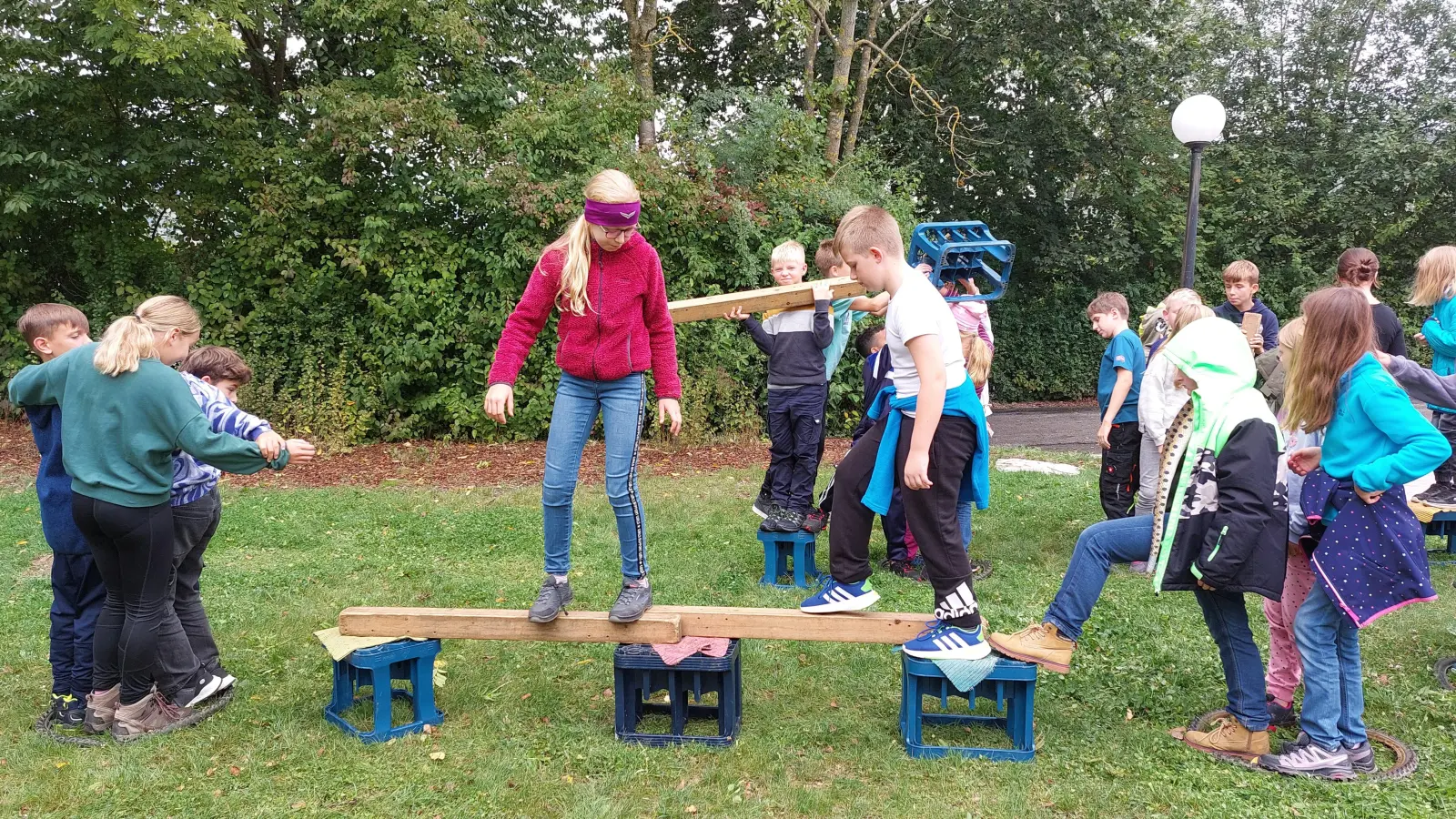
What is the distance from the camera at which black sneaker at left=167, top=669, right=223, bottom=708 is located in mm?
4402

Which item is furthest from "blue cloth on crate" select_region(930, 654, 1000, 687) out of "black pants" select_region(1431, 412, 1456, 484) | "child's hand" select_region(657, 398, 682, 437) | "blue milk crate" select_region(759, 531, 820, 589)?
"black pants" select_region(1431, 412, 1456, 484)

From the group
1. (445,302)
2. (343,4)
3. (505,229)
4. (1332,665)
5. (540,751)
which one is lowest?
(540,751)

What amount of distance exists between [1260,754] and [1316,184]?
69.6 ft

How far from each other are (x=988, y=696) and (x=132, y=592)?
3709 millimetres

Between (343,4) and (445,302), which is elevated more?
(343,4)

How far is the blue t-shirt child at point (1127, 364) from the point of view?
22.1 feet

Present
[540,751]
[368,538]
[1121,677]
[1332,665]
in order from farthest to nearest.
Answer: [368,538]
[1121,677]
[540,751]
[1332,665]

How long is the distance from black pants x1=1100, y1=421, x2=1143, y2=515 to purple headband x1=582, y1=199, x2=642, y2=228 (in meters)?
4.35

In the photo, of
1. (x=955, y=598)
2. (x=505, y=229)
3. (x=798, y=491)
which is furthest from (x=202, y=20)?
(x=955, y=598)

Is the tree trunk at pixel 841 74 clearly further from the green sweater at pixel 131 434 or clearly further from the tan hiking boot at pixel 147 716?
the tan hiking boot at pixel 147 716

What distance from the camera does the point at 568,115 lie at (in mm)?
12102

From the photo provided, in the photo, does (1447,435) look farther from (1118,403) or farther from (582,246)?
(582,246)

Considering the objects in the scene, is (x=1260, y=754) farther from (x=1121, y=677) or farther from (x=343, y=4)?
(x=343, y=4)

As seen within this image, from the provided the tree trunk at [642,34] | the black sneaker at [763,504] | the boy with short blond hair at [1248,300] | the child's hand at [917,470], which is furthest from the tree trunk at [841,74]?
the child's hand at [917,470]
